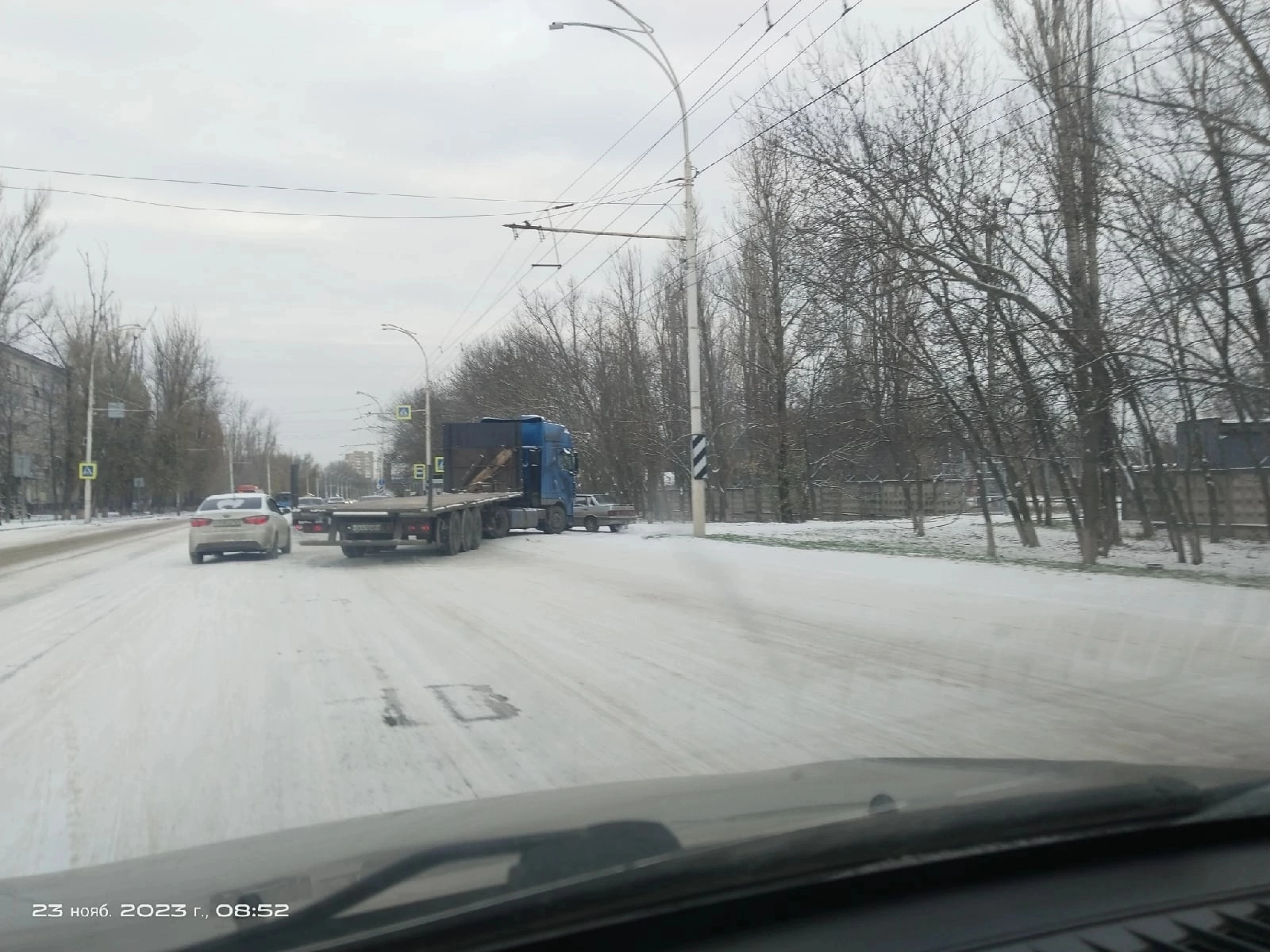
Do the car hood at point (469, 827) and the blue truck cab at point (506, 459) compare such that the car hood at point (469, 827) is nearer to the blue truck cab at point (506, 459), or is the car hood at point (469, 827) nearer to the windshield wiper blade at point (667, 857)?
the windshield wiper blade at point (667, 857)

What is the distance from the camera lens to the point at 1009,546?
24.6 m

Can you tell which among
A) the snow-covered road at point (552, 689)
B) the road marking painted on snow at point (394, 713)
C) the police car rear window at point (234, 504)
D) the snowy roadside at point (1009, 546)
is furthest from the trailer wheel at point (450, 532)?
the road marking painted on snow at point (394, 713)

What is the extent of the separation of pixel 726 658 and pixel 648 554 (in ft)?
43.6

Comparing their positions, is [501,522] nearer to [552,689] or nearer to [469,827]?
[552,689]

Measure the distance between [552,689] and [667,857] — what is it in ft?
18.6

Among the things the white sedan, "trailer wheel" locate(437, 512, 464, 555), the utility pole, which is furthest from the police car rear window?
the utility pole

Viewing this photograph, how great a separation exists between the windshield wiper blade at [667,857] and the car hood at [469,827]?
3.0 inches

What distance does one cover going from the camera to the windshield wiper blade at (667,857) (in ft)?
7.33

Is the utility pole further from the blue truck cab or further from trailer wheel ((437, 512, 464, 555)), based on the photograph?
trailer wheel ((437, 512, 464, 555))

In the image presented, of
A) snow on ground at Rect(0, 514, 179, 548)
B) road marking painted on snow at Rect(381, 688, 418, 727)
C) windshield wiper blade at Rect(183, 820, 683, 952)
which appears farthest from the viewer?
snow on ground at Rect(0, 514, 179, 548)

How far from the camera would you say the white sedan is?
23375 mm

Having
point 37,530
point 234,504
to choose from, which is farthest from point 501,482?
point 37,530

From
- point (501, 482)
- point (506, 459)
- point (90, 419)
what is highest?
point (90, 419)

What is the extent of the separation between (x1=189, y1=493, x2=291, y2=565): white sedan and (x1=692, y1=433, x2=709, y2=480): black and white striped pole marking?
32.7ft
